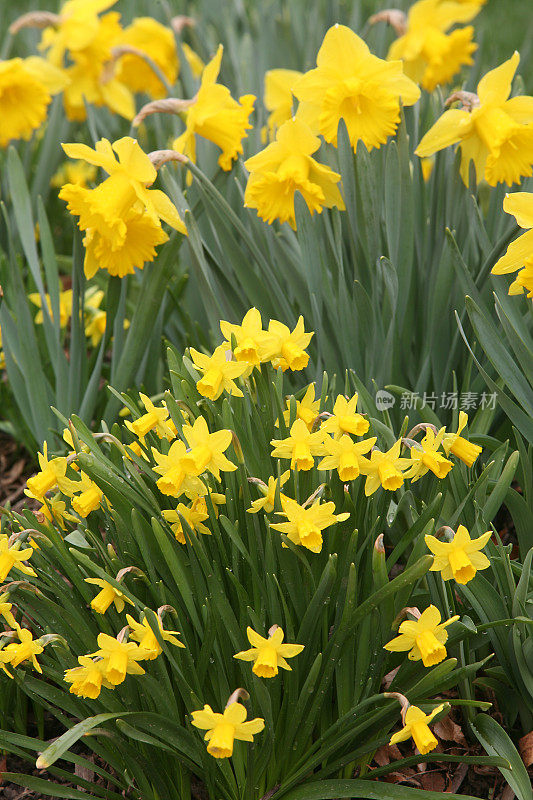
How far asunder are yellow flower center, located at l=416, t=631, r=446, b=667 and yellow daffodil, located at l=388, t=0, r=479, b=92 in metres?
2.26

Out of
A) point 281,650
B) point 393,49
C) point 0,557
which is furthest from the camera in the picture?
point 393,49

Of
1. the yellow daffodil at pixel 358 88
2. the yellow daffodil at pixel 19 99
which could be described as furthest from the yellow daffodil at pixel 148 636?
the yellow daffodil at pixel 19 99

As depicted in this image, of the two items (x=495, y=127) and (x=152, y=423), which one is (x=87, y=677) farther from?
(x=495, y=127)

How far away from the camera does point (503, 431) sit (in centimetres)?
200

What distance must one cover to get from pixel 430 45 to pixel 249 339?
2046 millimetres

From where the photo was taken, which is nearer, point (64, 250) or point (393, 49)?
point (393, 49)

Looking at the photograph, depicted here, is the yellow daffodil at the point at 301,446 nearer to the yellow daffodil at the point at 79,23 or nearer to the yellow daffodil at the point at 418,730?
the yellow daffodil at the point at 418,730

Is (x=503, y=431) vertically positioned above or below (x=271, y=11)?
below

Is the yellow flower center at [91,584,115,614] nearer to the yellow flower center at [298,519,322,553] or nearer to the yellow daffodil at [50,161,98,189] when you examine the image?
Result: the yellow flower center at [298,519,322,553]

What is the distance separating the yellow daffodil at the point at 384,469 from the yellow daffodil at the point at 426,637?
210 millimetres

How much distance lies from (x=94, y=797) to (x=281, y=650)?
1.74 feet

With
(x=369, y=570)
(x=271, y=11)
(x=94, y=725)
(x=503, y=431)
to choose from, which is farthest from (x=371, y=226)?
(x=271, y=11)

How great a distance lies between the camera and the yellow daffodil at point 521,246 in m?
1.57

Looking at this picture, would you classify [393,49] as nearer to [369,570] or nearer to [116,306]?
[116,306]
